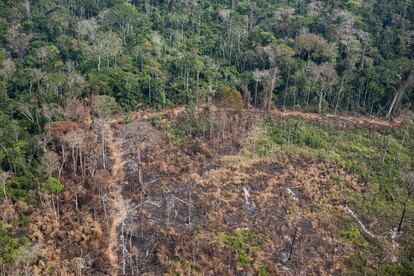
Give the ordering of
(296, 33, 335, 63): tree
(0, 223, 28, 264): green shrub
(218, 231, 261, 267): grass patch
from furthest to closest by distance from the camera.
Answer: (296, 33, 335, 63): tree, (218, 231, 261, 267): grass patch, (0, 223, 28, 264): green shrub

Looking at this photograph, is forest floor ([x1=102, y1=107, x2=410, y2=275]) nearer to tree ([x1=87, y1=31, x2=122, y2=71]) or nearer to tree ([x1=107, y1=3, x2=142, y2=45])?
tree ([x1=87, y1=31, x2=122, y2=71])

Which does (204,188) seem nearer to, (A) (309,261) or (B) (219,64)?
(A) (309,261)

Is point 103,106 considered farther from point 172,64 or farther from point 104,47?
point 172,64

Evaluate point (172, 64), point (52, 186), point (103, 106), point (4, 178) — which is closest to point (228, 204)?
point (52, 186)

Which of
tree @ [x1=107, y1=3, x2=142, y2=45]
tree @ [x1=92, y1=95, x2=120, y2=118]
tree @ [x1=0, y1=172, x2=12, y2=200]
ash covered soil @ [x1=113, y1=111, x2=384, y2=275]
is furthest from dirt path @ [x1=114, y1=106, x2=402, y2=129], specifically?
tree @ [x1=0, y1=172, x2=12, y2=200]

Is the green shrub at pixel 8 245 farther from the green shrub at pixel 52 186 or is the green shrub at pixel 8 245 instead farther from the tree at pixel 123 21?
the tree at pixel 123 21

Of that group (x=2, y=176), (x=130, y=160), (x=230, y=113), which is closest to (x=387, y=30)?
(x=230, y=113)

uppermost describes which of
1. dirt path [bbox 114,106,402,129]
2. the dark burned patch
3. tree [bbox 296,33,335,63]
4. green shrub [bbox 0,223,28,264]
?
tree [bbox 296,33,335,63]
